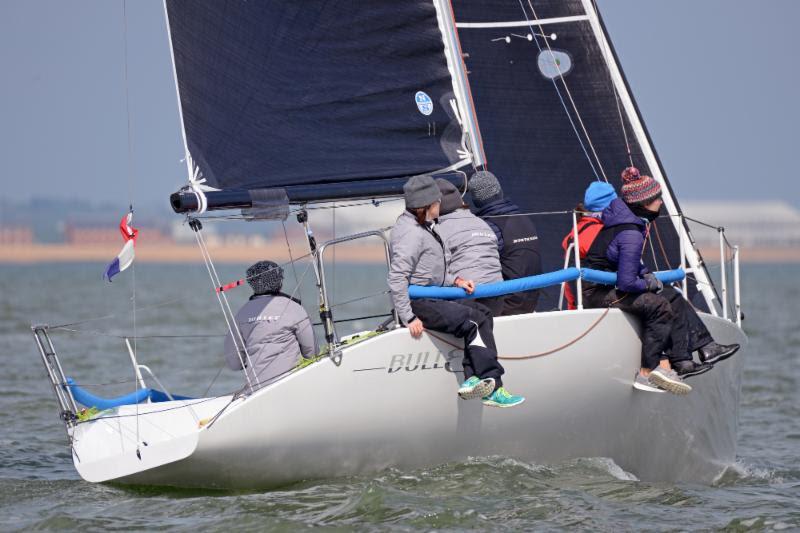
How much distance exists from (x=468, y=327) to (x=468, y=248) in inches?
21.5

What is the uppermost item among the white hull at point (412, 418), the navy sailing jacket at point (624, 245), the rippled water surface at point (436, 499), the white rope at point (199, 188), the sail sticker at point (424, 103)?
the sail sticker at point (424, 103)

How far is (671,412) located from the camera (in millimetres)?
7340

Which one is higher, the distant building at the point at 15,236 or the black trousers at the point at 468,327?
the distant building at the point at 15,236

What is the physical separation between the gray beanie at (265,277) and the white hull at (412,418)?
0.74m

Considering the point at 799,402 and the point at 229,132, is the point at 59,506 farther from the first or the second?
the point at 799,402

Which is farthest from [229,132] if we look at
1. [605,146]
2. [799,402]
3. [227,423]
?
[799,402]

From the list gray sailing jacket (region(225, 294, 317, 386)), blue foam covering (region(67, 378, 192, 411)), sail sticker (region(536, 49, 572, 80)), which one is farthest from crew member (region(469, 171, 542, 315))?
blue foam covering (region(67, 378, 192, 411))

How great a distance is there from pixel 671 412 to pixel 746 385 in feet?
19.4

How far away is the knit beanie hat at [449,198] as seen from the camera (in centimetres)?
683

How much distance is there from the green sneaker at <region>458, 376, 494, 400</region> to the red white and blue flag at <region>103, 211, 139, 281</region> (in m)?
1.88

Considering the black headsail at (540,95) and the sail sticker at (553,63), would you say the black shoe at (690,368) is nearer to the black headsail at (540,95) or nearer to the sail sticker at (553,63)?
the black headsail at (540,95)

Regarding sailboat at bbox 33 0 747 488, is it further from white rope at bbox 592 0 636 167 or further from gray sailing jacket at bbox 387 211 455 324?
gray sailing jacket at bbox 387 211 455 324

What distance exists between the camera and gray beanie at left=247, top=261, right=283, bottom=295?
23.0 ft

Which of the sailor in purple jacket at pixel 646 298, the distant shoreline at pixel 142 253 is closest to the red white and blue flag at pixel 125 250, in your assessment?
the sailor in purple jacket at pixel 646 298
